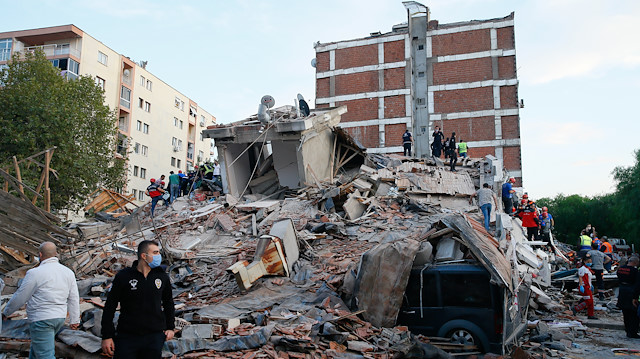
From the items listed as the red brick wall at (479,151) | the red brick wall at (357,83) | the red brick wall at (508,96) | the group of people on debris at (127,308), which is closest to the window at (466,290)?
the group of people on debris at (127,308)

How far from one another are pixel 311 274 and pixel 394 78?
2796 cm

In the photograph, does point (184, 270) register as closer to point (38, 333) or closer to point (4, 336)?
Answer: point (4, 336)

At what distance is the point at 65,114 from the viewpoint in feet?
76.0

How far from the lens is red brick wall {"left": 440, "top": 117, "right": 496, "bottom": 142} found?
31781 millimetres

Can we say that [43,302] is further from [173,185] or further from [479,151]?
[479,151]

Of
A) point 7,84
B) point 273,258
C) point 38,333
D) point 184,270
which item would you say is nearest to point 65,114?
point 7,84

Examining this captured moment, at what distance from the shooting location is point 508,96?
31.7m

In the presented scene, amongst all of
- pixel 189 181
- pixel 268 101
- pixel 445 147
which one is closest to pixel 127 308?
pixel 268 101

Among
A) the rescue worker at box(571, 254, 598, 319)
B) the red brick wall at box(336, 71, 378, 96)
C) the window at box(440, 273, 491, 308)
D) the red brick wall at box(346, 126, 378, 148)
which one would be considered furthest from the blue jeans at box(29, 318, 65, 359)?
the red brick wall at box(336, 71, 378, 96)

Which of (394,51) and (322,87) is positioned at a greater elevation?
(394,51)

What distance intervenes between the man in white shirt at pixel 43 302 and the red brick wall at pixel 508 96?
32.6m

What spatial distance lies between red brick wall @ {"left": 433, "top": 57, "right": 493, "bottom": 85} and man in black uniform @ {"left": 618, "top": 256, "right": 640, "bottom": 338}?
2592 cm

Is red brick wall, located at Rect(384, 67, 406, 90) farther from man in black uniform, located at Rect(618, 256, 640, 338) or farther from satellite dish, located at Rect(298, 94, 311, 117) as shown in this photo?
man in black uniform, located at Rect(618, 256, 640, 338)

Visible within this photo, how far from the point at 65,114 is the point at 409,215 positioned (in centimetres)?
2025
